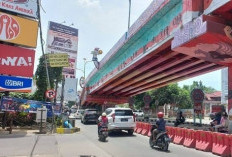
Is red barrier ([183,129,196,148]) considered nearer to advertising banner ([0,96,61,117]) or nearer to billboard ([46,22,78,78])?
advertising banner ([0,96,61,117])

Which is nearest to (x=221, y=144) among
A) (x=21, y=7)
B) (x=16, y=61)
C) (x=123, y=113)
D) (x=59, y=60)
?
(x=123, y=113)

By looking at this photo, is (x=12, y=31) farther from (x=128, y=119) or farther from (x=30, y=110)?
(x=128, y=119)

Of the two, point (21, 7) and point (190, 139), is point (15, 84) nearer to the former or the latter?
point (21, 7)

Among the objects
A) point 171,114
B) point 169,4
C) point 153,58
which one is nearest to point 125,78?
point 153,58

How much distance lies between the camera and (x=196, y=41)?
14.6 meters

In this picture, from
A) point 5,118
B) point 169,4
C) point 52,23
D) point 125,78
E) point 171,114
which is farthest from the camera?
point 171,114

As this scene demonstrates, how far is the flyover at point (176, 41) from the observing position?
46.4 feet

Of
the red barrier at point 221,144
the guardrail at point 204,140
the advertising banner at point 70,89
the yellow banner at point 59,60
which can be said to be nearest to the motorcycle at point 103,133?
the guardrail at point 204,140

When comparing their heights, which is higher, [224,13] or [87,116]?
[224,13]

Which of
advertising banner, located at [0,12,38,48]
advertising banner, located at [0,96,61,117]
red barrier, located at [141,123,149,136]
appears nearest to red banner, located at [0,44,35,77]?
advertising banner, located at [0,12,38,48]

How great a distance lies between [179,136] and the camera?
16.0 m

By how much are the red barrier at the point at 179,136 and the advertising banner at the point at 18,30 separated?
1270 centimetres

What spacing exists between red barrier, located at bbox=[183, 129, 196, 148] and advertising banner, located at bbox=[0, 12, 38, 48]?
1353cm

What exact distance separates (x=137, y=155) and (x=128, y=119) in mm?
8083
